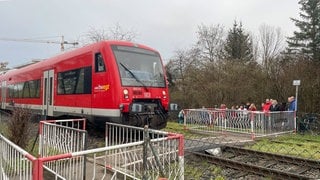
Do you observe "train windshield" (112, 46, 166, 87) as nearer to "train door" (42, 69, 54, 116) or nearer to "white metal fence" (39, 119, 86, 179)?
"white metal fence" (39, 119, 86, 179)

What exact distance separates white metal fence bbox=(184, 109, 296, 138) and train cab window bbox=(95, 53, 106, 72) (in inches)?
265

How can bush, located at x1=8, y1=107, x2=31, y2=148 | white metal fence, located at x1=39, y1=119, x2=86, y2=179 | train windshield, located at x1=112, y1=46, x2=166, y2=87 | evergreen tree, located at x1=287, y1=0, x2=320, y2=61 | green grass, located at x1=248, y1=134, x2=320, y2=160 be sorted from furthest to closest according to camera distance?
evergreen tree, located at x1=287, y1=0, x2=320, y2=61 < train windshield, located at x1=112, y1=46, x2=166, y2=87 < green grass, located at x1=248, y1=134, x2=320, y2=160 < bush, located at x1=8, y1=107, x2=31, y2=148 < white metal fence, located at x1=39, y1=119, x2=86, y2=179

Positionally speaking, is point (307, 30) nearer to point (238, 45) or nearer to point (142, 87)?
point (238, 45)

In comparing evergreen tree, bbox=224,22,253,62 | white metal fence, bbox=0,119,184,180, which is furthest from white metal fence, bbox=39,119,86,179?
evergreen tree, bbox=224,22,253,62

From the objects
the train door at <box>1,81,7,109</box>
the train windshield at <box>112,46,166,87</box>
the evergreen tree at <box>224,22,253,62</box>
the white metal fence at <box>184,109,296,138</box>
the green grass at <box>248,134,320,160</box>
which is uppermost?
the evergreen tree at <box>224,22,253,62</box>

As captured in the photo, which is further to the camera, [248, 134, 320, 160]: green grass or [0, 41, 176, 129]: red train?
[0, 41, 176, 129]: red train

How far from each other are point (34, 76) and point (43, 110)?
108 inches

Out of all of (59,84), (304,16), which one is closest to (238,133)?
(59,84)

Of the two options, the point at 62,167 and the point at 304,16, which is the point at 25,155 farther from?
the point at 304,16

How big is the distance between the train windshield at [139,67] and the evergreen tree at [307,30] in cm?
2462

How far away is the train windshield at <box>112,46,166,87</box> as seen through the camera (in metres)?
11.2

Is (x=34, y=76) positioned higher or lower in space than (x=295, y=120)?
higher

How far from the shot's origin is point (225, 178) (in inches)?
309

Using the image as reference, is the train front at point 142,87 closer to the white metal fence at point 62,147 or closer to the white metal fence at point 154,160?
the white metal fence at point 62,147
